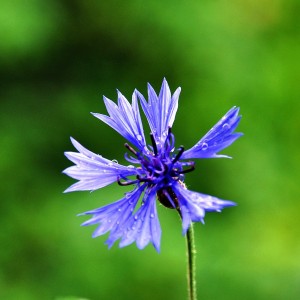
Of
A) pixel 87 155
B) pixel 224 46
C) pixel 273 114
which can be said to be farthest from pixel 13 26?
pixel 87 155

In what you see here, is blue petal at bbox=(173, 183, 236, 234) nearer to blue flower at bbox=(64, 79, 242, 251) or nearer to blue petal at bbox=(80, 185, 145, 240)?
blue flower at bbox=(64, 79, 242, 251)

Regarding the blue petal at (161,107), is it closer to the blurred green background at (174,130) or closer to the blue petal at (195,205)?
the blue petal at (195,205)

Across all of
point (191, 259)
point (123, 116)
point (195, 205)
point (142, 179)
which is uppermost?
point (123, 116)

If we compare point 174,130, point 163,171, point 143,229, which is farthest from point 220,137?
point 174,130

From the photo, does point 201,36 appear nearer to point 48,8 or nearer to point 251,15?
point 251,15

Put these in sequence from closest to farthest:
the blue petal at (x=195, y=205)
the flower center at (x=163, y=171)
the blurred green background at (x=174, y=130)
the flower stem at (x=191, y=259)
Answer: the blue petal at (x=195, y=205), the flower stem at (x=191, y=259), the flower center at (x=163, y=171), the blurred green background at (x=174, y=130)

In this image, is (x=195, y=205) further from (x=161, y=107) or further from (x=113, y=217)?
(x=161, y=107)

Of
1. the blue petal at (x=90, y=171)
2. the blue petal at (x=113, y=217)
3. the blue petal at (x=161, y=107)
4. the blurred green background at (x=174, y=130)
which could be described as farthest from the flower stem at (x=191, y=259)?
the blurred green background at (x=174, y=130)
